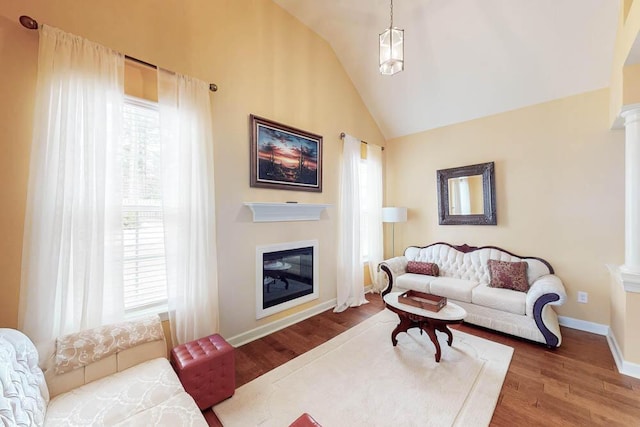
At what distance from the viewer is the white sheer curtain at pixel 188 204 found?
221cm

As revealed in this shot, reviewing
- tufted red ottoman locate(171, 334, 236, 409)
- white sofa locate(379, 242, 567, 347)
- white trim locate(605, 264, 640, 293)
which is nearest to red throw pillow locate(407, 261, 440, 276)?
white sofa locate(379, 242, 567, 347)

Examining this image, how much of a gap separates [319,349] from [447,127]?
408 cm

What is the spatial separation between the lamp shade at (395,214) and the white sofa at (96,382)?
12.1 ft

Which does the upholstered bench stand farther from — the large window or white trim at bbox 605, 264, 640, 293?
the large window

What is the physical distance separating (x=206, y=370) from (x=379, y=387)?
141 centimetres

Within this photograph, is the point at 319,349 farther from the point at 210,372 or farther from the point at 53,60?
the point at 53,60

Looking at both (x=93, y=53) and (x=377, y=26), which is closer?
(x=93, y=53)

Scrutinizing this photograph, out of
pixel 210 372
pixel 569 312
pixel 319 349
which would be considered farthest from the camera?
pixel 569 312

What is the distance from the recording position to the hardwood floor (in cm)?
178

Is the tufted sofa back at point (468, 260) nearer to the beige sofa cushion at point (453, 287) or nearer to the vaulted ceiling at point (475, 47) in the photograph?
the beige sofa cushion at point (453, 287)

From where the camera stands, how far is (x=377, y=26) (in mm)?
3381

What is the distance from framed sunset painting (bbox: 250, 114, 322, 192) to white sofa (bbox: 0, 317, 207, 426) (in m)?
1.86

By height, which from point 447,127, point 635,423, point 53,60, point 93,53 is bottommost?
point 635,423

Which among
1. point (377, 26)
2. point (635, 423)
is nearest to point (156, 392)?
point (635, 423)
